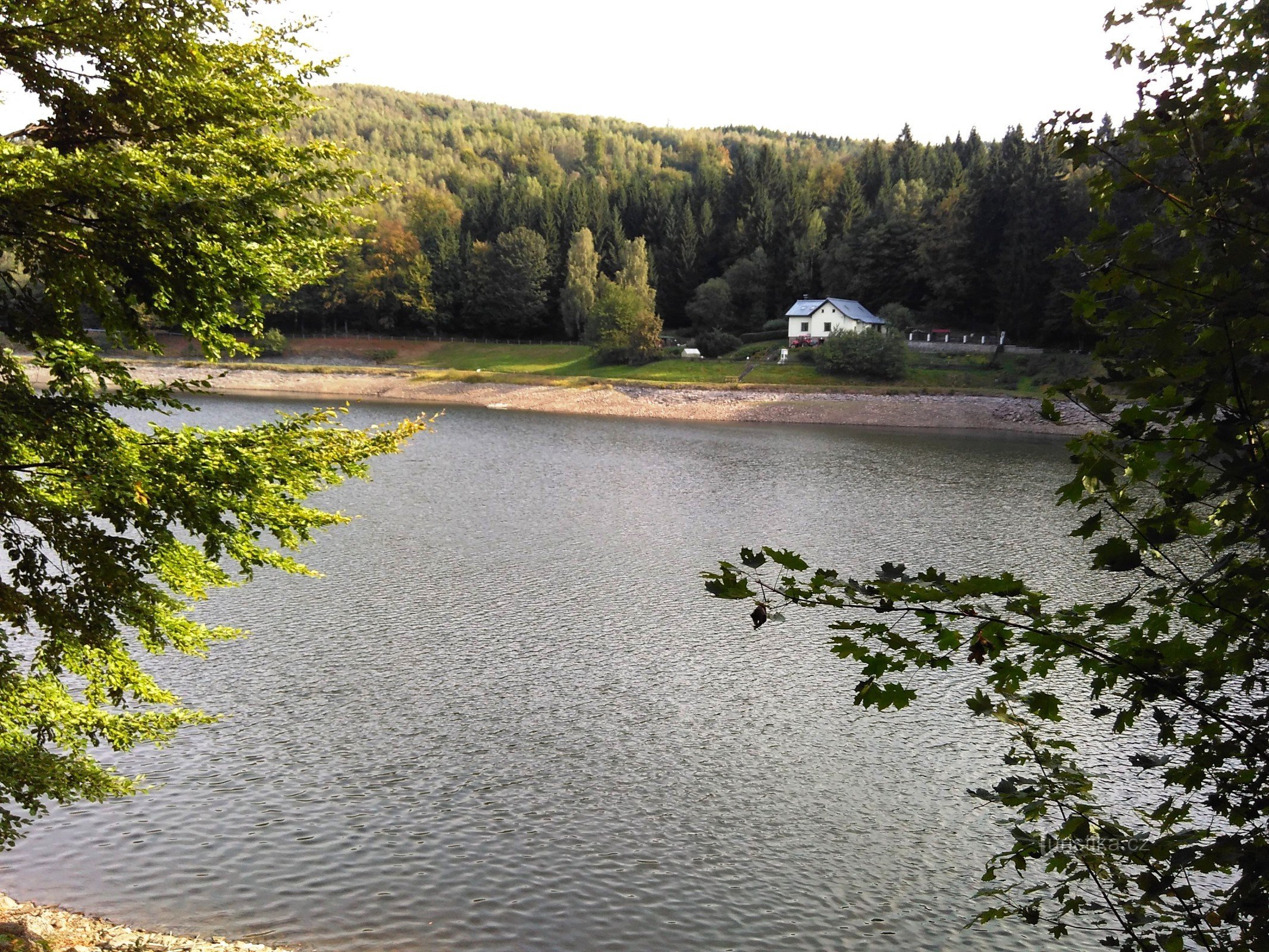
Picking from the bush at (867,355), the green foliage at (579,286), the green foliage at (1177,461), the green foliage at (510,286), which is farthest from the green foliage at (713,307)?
the green foliage at (1177,461)

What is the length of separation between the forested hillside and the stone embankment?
65378 mm

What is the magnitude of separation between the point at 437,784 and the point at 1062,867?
1033 centimetres

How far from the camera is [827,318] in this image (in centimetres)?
7394

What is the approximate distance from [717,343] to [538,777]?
216 ft

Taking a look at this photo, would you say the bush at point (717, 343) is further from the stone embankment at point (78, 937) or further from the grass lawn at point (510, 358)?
the stone embankment at point (78, 937)

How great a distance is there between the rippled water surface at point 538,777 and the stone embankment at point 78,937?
428 millimetres

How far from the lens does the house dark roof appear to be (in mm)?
72500

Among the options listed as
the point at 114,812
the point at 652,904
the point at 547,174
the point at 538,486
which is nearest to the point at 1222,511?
the point at 652,904

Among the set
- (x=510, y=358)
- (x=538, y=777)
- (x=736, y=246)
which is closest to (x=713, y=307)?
(x=736, y=246)

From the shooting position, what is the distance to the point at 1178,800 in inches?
511

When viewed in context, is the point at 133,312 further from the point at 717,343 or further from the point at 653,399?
the point at 717,343

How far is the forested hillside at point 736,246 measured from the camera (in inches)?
2773

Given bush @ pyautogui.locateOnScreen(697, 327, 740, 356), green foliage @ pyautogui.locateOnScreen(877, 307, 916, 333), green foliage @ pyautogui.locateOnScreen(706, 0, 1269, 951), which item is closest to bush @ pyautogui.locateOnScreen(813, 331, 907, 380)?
green foliage @ pyautogui.locateOnScreen(877, 307, 916, 333)

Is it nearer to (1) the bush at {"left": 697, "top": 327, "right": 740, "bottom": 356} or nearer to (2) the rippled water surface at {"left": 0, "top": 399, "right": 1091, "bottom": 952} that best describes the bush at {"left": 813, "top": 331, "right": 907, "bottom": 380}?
(1) the bush at {"left": 697, "top": 327, "right": 740, "bottom": 356}
